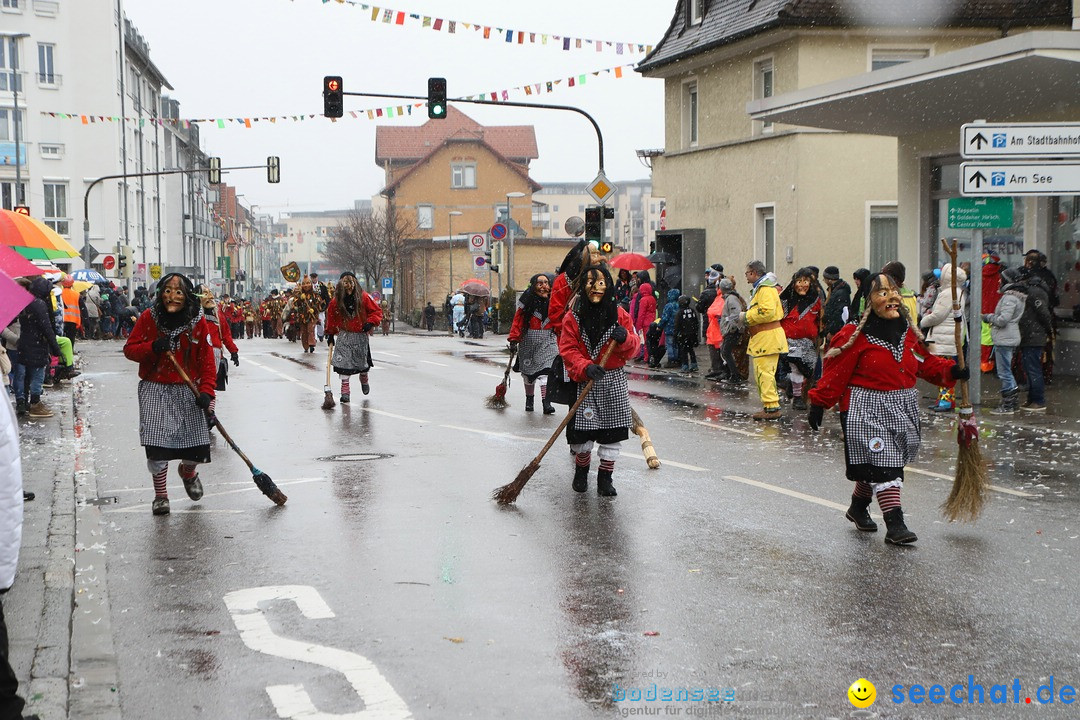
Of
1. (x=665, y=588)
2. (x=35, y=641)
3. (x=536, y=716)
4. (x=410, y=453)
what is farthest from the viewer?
(x=410, y=453)

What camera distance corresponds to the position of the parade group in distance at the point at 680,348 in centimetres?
768

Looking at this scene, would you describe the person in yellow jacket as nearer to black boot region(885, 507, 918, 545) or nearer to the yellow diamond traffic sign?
black boot region(885, 507, 918, 545)

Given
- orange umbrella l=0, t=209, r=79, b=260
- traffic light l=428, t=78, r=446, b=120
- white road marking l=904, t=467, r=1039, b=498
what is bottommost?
white road marking l=904, t=467, r=1039, b=498

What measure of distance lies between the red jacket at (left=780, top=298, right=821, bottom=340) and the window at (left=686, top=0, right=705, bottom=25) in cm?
1712

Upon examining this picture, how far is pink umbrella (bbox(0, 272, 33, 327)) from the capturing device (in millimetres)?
4043

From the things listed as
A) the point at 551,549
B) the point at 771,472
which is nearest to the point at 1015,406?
the point at 771,472

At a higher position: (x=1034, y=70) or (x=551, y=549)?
(x=1034, y=70)

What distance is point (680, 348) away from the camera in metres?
21.7

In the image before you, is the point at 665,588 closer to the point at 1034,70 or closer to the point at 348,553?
the point at 348,553

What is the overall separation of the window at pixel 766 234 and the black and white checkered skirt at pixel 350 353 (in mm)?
13576

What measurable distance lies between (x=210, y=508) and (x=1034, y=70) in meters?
11.4

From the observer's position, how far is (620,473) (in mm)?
10320

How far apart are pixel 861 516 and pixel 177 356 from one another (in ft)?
15.4

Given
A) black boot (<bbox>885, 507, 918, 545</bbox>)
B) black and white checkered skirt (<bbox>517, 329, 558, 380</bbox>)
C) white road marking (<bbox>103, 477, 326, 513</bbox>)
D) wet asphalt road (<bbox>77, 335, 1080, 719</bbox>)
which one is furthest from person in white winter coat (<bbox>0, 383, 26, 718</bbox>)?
black and white checkered skirt (<bbox>517, 329, 558, 380</bbox>)
